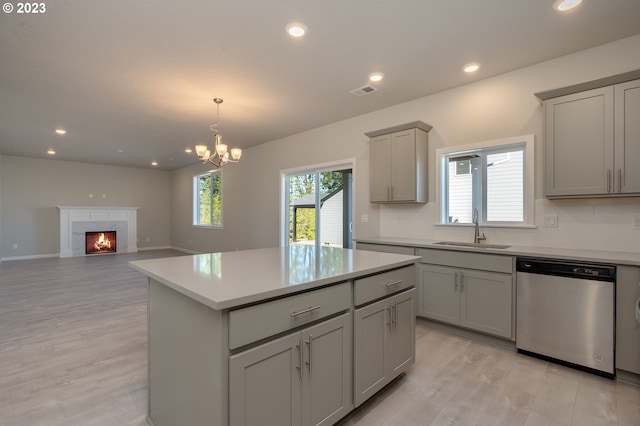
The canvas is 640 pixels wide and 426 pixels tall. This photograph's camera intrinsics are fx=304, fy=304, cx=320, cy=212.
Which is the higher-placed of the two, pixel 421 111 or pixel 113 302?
pixel 421 111

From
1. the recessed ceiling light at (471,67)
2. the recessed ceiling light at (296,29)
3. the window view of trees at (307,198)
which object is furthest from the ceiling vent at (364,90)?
the window view of trees at (307,198)

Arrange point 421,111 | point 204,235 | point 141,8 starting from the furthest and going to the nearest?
point 204,235
point 421,111
point 141,8

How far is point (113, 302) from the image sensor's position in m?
4.11

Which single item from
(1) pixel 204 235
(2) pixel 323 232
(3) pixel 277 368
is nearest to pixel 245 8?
(3) pixel 277 368

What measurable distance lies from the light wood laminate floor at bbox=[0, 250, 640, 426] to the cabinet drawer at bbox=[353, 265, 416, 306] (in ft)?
2.33

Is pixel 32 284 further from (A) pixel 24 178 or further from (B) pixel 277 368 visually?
(B) pixel 277 368

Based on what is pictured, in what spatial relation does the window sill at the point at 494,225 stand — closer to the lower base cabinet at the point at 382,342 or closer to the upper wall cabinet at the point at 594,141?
the upper wall cabinet at the point at 594,141

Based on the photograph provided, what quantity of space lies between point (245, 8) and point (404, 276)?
2.28 m

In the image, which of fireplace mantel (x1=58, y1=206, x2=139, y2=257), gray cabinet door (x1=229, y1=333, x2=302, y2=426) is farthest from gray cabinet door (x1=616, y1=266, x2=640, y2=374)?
fireplace mantel (x1=58, y1=206, x2=139, y2=257)

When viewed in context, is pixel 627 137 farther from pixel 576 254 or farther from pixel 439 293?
pixel 439 293

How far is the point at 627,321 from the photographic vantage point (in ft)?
7.16

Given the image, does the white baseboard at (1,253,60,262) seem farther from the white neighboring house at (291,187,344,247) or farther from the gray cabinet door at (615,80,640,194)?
the gray cabinet door at (615,80,640,194)

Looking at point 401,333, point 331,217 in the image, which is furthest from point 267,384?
point 331,217

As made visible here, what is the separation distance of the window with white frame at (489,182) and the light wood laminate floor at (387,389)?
4.56 ft
